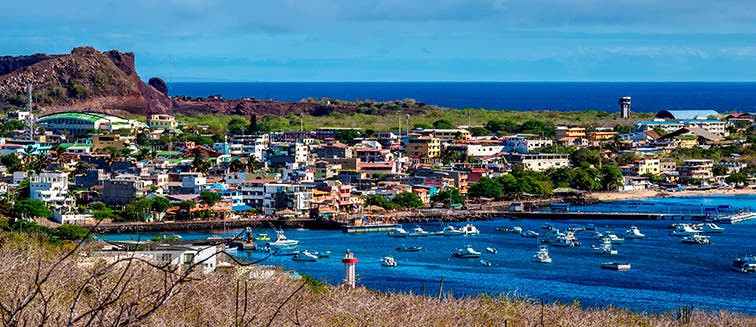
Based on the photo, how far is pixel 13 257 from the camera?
8.47m

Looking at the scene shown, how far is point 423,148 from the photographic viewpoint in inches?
1358

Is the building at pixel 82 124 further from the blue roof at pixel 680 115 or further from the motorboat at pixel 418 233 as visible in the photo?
the blue roof at pixel 680 115

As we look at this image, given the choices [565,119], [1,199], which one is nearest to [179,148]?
[1,199]

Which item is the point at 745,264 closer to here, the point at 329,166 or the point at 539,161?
the point at 329,166

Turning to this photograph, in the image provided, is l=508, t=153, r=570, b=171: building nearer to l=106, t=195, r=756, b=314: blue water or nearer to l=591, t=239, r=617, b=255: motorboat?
l=106, t=195, r=756, b=314: blue water

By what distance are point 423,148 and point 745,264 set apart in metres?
16.7

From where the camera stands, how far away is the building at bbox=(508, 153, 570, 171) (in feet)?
107

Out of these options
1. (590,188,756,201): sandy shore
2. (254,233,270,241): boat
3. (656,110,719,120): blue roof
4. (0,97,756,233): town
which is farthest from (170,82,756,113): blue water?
(254,233,270,241): boat

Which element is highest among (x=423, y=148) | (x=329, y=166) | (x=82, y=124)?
(x=82, y=124)

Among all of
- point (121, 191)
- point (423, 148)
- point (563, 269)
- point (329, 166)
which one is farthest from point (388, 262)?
point (423, 148)

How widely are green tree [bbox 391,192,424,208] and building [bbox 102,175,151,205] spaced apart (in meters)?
4.99

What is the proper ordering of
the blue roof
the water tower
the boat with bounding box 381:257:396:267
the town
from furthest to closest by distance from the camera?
the water tower, the blue roof, the town, the boat with bounding box 381:257:396:267

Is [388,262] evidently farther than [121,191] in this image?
No

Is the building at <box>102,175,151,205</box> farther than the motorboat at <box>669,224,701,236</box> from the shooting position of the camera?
Yes
